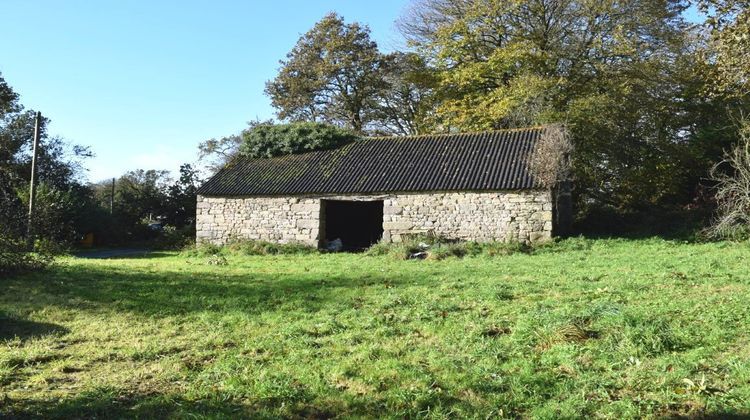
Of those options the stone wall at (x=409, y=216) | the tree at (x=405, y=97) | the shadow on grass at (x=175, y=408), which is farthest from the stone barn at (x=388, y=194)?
the shadow on grass at (x=175, y=408)

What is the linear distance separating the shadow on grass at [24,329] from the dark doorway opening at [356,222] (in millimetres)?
13130

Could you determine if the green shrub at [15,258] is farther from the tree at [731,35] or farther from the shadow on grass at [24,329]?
the tree at [731,35]

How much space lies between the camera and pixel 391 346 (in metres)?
5.46

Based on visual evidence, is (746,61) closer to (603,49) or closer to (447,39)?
(603,49)

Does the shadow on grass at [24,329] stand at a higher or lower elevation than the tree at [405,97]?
lower

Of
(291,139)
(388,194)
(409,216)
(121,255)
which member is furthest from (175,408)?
(291,139)

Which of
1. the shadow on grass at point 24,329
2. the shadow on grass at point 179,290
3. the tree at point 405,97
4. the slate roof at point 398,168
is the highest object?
the tree at point 405,97

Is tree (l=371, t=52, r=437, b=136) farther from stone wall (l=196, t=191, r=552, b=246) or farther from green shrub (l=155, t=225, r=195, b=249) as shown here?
green shrub (l=155, t=225, r=195, b=249)

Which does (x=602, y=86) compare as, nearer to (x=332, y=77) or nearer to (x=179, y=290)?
(x=332, y=77)

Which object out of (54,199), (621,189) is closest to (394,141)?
(621,189)

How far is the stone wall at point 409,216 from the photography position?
51.1ft

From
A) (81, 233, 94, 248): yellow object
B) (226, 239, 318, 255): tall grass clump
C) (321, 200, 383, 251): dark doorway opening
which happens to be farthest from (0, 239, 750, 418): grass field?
(81, 233, 94, 248): yellow object

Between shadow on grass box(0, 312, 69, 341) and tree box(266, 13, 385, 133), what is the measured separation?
24.2 metres

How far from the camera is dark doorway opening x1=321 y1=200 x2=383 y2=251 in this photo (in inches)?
789
